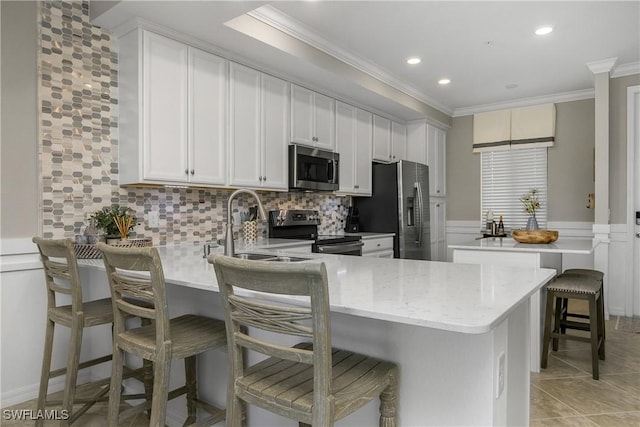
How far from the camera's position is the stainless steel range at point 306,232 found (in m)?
3.72

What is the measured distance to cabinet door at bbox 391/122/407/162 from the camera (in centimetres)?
537

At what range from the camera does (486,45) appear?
12.1ft

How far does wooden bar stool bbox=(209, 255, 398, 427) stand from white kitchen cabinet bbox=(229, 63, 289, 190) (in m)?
Result: 2.16

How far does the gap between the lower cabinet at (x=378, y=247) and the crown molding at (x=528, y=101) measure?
100 inches

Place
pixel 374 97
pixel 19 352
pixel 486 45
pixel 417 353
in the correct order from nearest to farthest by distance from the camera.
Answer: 1. pixel 417 353
2. pixel 19 352
3. pixel 486 45
4. pixel 374 97

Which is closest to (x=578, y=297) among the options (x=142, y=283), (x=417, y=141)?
(x=142, y=283)

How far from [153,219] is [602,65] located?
4.63m

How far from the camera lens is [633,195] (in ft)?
14.3

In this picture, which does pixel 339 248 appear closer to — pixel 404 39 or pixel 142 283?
pixel 404 39

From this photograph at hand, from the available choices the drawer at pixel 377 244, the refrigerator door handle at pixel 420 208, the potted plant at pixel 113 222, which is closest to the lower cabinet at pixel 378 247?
the drawer at pixel 377 244

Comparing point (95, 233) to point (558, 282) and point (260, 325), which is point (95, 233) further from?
point (558, 282)

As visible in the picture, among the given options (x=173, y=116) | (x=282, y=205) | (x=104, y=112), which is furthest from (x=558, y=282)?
(x=104, y=112)

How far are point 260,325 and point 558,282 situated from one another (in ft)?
8.77

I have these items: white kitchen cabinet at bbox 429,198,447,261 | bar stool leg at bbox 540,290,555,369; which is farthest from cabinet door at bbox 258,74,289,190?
white kitchen cabinet at bbox 429,198,447,261
